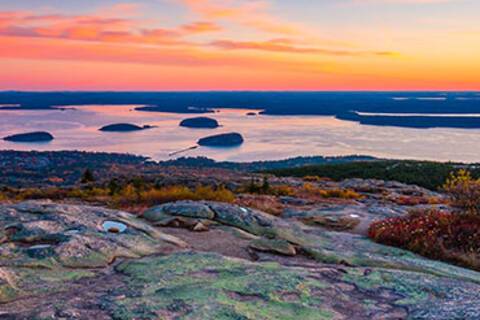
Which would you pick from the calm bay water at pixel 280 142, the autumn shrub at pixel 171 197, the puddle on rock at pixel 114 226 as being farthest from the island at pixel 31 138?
the puddle on rock at pixel 114 226

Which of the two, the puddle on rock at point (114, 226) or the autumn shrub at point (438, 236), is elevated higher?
the puddle on rock at point (114, 226)

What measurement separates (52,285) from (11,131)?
17953 centimetres

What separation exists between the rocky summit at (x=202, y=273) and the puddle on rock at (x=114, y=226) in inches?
1.5

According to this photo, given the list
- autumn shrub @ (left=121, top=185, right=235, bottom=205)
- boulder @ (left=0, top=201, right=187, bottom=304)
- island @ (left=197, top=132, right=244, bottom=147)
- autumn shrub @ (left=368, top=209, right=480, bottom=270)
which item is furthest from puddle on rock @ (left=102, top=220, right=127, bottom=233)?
island @ (left=197, top=132, right=244, bottom=147)

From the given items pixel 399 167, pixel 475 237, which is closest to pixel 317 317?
pixel 475 237

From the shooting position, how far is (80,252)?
7.96m

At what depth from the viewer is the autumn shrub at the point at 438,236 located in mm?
10695

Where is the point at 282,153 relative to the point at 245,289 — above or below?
below

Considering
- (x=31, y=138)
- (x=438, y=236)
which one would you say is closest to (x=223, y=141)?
(x=31, y=138)

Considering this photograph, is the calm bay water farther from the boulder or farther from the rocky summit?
the boulder

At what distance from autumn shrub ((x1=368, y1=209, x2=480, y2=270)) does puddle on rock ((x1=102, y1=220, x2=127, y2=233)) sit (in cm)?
573

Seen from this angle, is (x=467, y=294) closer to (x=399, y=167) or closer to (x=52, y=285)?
(x=52, y=285)

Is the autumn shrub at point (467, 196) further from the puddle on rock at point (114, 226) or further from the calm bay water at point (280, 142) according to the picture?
the calm bay water at point (280, 142)

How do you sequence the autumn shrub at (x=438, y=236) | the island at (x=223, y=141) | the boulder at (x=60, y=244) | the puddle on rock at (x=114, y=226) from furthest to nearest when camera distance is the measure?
the island at (x=223, y=141) < the autumn shrub at (x=438, y=236) < the puddle on rock at (x=114, y=226) < the boulder at (x=60, y=244)
